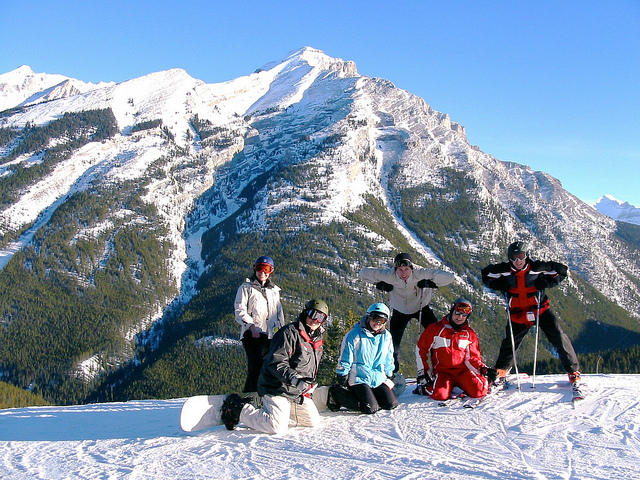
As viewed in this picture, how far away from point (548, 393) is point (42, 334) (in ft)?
405

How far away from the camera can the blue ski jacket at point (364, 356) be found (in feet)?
21.9

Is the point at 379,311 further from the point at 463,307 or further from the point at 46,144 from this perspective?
the point at 46,144

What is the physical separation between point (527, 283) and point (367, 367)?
3.24 m

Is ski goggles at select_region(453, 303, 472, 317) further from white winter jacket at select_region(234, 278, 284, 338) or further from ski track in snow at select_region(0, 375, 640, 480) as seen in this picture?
white winter jacket at select_region(234, 278, 284, 338)

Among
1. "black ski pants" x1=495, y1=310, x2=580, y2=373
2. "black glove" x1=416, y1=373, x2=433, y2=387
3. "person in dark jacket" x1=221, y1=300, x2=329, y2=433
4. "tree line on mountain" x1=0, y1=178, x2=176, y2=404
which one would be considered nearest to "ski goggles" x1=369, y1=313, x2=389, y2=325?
"person in dark jacket" x1=221, y1=300, x2=329, y2=433

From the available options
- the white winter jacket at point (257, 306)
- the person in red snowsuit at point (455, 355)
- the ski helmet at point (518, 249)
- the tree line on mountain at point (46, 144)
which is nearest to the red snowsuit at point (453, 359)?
the person in red snowsuit at point (455, 355)

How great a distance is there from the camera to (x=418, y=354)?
26.4ft

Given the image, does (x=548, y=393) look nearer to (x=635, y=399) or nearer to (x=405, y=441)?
(x=635, y=399)

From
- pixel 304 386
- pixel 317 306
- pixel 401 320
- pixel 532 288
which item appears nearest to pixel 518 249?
pixel 532 288

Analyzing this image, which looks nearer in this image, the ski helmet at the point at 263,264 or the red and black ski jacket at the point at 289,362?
the red and black ski jacket at the point at 289,362

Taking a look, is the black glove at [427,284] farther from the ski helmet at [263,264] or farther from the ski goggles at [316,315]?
the ski helmet at [263,264]

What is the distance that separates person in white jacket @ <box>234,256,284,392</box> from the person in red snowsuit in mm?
2681

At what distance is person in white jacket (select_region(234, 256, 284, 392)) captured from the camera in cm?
736

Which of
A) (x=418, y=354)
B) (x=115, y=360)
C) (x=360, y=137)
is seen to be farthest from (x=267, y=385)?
(x=360, y=137)
